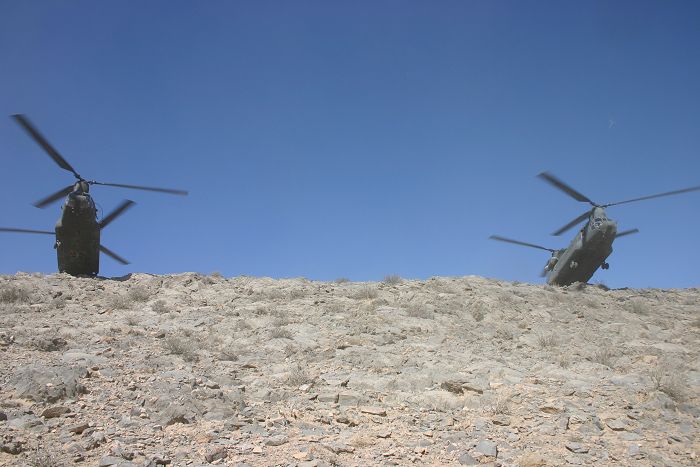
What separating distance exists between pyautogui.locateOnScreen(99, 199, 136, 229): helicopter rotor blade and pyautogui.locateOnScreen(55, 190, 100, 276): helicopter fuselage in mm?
431

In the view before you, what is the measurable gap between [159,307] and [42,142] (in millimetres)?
8338

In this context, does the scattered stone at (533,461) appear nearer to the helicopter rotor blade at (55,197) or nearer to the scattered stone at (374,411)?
the scattered stone at (374,411)

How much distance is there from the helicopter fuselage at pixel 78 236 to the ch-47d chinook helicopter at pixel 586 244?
18781mm

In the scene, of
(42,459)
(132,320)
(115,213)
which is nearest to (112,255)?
(115,213)

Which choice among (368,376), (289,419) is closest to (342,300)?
(368,376)

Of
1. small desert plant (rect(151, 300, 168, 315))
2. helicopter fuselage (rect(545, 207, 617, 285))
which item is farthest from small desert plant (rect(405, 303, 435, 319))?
helicopter fuselage (rect(545, 207, 617, 285))

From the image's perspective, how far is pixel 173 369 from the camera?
1028 centimetres

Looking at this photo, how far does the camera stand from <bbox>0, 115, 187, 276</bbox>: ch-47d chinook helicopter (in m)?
19.0

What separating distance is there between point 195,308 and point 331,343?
5353mm

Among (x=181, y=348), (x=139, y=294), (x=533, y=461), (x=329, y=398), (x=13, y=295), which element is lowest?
(x=533, y=461)

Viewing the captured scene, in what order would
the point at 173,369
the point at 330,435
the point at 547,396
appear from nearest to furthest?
the point at 330,435 → the point at 547,396 → the point at 173,369

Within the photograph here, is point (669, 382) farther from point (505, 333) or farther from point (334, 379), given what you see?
point (334, 379)

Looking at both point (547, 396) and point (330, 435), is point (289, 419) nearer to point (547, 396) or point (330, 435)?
point (330, 435)

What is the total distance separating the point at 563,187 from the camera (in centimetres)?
2158
